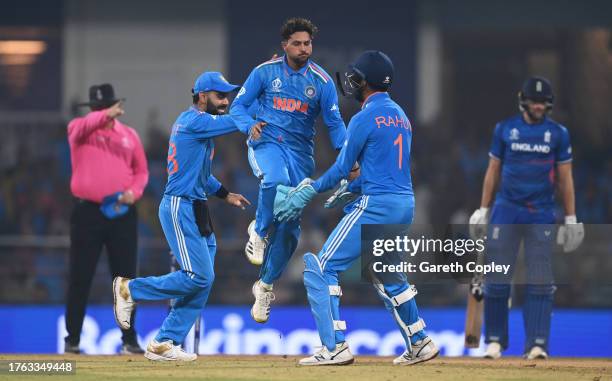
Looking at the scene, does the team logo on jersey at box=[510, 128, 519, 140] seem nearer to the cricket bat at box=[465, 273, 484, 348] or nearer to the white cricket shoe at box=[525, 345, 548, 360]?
the cricket bat at box=[465, 273, 484, 348]

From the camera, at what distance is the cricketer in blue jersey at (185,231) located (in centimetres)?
919

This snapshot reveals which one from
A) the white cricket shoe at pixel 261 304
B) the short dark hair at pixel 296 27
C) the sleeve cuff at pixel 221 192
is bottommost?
the white cricket shoe at pixel 261 304

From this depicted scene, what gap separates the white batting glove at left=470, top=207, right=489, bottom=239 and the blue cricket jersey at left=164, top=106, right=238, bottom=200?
2.55 meters

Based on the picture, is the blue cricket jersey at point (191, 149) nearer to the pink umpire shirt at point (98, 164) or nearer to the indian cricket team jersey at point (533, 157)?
the pink umpire shirt at point (98, 164)

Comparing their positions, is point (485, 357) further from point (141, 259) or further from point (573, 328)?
Result: point (141, 259)

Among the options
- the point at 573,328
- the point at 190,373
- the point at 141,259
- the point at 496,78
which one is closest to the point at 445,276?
the point at 190,373

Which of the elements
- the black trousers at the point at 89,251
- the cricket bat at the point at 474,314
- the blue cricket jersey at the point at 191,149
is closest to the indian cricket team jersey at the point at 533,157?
the cricket bat at the point at 474,314

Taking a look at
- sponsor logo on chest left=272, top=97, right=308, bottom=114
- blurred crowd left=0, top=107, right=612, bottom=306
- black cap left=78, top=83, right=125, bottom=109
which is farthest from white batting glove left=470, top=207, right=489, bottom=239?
blurred crowd left=0, top=107, right=612, bottom=306

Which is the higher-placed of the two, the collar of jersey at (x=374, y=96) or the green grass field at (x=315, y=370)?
the collar of jersey at (x=374, y=96)

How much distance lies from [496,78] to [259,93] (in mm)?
9156

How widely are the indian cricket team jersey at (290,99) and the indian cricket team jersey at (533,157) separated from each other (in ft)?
6.19

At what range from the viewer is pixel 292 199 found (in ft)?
29.0

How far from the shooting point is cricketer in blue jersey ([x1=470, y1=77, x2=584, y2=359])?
10.7m

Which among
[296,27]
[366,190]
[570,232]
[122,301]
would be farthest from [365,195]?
[570,232]
